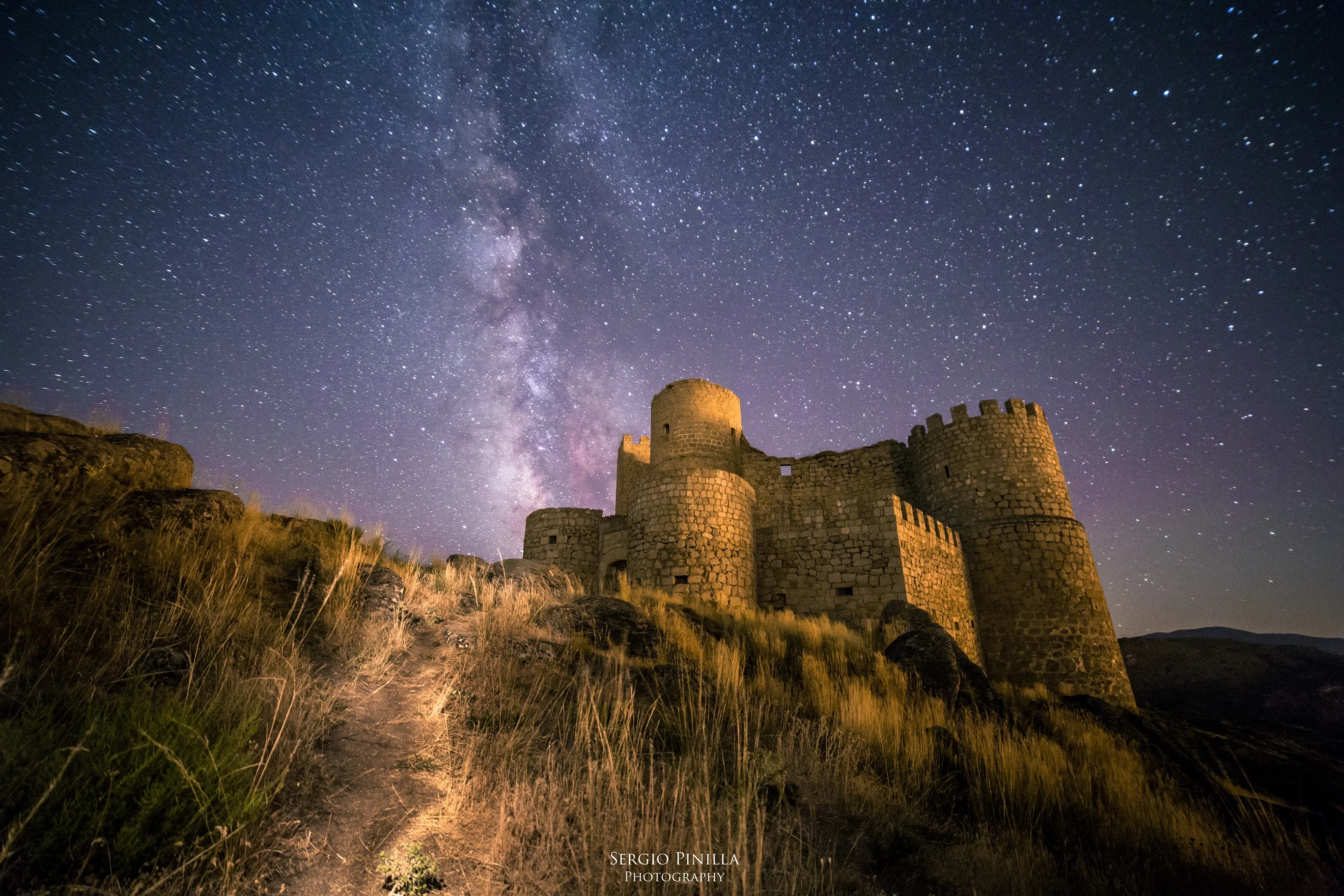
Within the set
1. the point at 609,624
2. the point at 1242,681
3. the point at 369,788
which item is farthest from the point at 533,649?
the point at 1242,681

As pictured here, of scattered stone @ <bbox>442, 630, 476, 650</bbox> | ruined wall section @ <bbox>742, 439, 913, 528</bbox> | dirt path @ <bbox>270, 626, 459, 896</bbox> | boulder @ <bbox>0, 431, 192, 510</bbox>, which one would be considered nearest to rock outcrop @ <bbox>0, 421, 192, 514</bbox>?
boulder @ <bbox>0, 431, 192, 510</bbox>

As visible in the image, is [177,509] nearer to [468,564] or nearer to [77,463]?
[77,463]

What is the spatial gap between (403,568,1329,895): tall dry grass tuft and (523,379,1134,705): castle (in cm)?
790

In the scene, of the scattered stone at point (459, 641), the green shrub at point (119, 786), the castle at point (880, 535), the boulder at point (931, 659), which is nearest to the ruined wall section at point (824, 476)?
the castle at point (880, 535)

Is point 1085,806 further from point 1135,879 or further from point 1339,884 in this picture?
point 1339,884

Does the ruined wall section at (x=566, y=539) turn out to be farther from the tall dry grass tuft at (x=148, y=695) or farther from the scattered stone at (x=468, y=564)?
the tall dry grass tuft at (x=148, y=695)

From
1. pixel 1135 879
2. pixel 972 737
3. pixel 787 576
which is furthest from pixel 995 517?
pixel 1135 879

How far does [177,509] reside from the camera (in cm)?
461

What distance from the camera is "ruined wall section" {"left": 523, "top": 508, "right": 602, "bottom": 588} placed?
54.7 feet

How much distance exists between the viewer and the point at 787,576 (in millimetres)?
14234

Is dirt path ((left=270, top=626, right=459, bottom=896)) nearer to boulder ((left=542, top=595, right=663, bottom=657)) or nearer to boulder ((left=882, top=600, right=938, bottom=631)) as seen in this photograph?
boulder ((left=542, top=595, right=663, bottom=657))

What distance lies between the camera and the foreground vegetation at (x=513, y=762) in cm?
204

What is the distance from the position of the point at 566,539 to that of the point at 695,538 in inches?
201

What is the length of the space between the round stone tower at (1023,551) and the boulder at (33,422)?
19.5m
